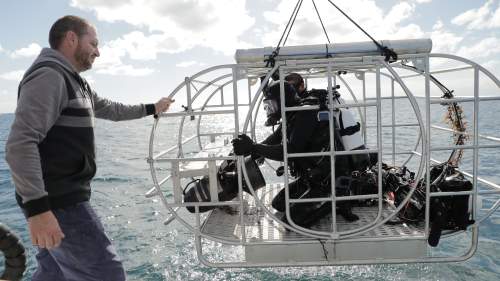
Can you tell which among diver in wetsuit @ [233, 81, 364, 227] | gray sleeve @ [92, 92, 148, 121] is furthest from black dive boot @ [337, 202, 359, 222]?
gray sleeve @ [92, 92, 148, 121]

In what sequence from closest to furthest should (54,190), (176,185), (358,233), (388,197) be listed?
1. (54,190)
2. (358,233)
3. (176,185)
4. (388,197)

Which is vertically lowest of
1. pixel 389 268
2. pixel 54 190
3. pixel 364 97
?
pixel 389 268

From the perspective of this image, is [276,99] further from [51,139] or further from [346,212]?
[51,139]

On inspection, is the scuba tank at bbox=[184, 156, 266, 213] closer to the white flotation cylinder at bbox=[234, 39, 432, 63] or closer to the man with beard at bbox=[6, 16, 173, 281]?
the white flotation cylinder at bbox=[234, 39, 432, 63]

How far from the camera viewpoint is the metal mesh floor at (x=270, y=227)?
12.4 ft

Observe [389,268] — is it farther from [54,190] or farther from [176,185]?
[54,190]

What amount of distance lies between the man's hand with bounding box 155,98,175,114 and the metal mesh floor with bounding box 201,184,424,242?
4.45 feet

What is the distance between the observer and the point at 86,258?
2.40 metres

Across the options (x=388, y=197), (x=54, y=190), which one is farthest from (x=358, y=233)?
(x=54, y=190)

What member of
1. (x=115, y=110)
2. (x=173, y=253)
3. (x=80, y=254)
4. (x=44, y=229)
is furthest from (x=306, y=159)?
(x=173, y=253)

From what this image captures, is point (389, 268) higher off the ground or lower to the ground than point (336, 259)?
lower

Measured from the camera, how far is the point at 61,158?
229 cm

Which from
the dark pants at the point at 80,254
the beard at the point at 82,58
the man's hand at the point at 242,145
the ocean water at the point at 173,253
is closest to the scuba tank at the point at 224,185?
the man's hand at the point at 242,145

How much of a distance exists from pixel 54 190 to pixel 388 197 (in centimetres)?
388
